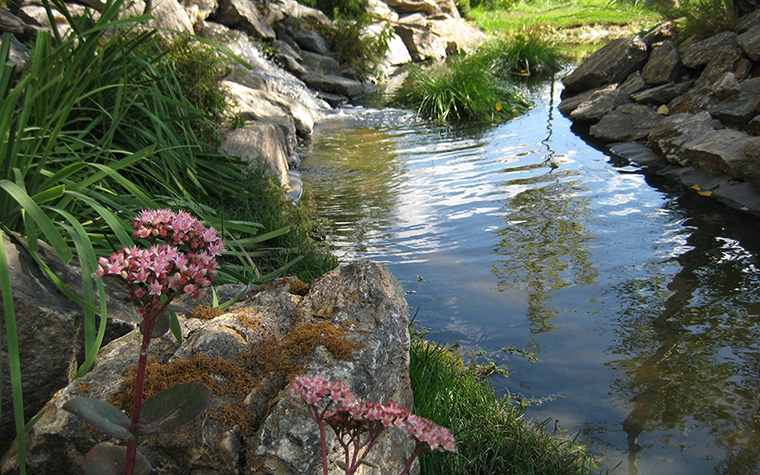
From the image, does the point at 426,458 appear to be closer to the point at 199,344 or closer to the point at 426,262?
the point at 199,344

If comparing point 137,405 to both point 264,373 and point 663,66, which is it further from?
point 663,66

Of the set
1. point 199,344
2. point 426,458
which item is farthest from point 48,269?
point 426,458

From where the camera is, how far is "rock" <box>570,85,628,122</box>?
8.33 meters

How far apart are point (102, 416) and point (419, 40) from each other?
16570 mm

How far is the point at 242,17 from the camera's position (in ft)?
37.5

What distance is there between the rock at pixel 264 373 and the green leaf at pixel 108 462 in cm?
37

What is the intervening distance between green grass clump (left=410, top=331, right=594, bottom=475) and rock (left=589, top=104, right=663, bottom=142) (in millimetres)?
5658

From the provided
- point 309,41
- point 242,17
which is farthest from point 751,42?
point 309,41

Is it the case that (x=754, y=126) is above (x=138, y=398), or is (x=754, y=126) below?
below

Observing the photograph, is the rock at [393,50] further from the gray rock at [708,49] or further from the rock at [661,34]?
the gray rock at [708,49]

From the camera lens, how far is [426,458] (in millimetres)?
2221

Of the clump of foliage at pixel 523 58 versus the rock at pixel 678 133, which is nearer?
the rock at pixel 678 133

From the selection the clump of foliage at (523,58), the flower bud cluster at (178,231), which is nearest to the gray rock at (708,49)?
the clump of foliage at (523,58)

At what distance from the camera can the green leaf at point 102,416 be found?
4.00ft
